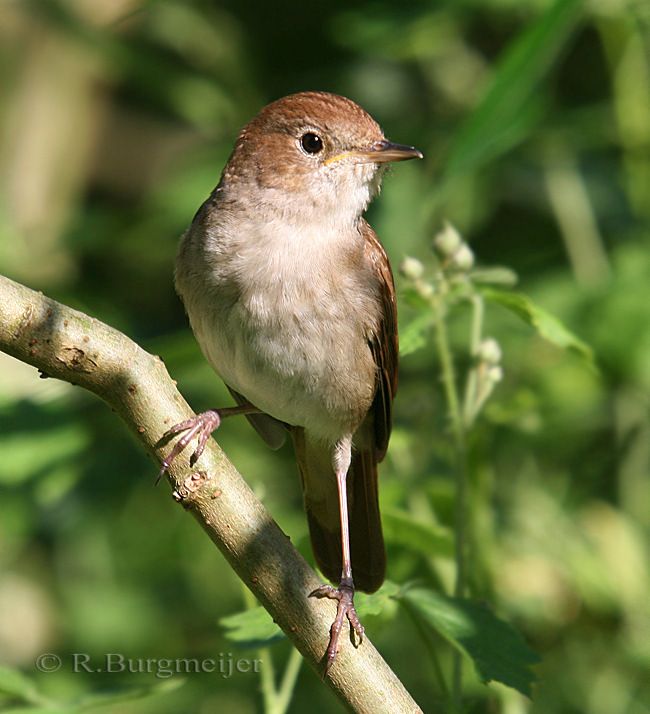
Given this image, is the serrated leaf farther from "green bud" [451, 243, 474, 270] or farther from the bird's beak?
the bird's beak

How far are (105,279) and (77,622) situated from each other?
197 cm

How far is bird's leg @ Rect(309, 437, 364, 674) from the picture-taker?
2.19 m

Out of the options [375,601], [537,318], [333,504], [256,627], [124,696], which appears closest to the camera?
[375,601]

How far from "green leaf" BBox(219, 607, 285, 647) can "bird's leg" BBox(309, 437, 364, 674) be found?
19 cm

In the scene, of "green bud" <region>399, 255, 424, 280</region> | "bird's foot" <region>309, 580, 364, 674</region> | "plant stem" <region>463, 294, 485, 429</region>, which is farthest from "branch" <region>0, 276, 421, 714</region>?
"green bud" <region>399, 255, 424, 280</region>

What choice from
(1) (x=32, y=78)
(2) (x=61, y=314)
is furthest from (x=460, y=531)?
(1) (x=32, y=78)

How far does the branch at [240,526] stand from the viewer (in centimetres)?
211

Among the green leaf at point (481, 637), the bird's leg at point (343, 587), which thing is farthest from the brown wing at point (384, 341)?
the green leaf at point (481, 637)

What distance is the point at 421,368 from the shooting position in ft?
14.6

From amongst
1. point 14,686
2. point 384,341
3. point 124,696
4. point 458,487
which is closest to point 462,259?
point 384,341

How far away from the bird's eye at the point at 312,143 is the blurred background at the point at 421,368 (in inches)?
17.3

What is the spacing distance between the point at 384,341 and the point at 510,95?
0.95 metres

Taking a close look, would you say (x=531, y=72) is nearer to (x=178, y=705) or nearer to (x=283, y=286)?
(x=283, y=286)

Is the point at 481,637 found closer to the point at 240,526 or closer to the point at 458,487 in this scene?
the point at 458,487
